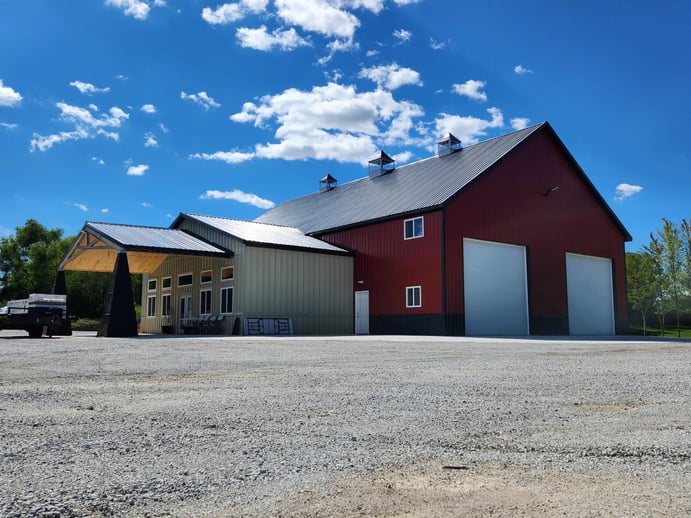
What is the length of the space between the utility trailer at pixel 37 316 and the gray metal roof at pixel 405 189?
42.8 ft

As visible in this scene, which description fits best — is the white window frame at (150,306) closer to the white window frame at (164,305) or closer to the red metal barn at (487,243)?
the white window frame at (164,305)

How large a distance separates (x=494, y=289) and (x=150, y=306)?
19.6 metres

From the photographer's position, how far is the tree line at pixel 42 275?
52.4 m

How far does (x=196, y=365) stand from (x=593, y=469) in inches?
286

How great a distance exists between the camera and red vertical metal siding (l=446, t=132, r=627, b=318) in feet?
83.2

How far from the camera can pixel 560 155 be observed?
30609 mm

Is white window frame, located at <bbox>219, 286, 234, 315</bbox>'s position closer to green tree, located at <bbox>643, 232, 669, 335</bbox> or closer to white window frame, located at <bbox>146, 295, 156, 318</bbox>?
white window frame, located at <bbox>146, 295, 156, 318</bbox>

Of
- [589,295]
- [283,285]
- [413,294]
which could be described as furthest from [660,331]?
[283,285]

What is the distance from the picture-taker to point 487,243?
26.5 meters

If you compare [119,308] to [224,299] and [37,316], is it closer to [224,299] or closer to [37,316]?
[37,316]

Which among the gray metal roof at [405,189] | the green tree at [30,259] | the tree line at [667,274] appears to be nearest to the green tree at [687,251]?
the tree line at [667,274]

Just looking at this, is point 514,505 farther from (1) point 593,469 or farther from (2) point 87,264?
(2) point 87,264

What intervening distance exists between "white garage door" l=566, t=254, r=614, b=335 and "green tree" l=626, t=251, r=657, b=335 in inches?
464

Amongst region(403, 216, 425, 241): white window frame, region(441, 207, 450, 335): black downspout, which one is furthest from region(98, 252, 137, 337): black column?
region(441, 207, 450, 335): black downspout
